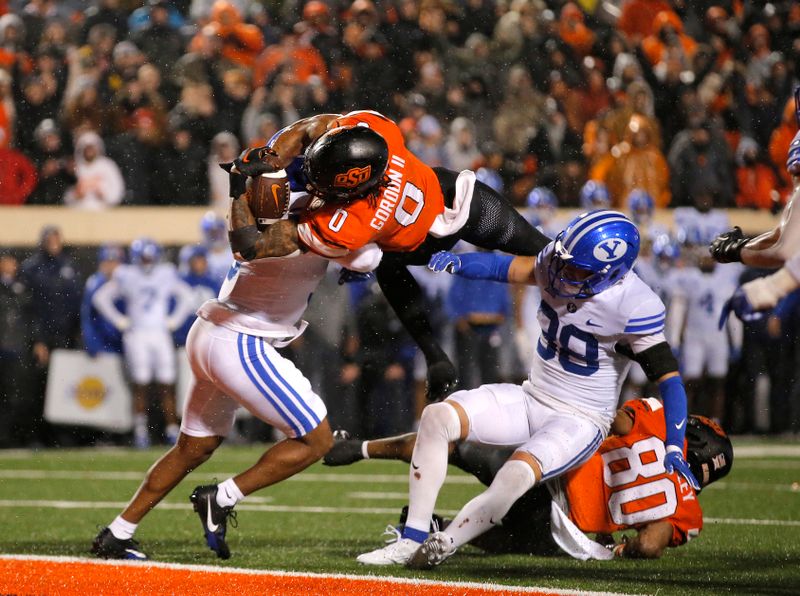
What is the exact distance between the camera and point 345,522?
6039 mm

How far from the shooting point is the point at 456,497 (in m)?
7.00

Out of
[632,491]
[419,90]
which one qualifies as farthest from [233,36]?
[632,491]

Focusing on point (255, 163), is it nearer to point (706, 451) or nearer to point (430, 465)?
point (430, 465)

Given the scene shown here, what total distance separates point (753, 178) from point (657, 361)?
663 centimetres

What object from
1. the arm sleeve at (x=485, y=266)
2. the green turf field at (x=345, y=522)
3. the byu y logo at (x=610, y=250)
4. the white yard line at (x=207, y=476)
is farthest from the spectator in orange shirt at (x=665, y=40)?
the byu y logo at (x=610, y=250)

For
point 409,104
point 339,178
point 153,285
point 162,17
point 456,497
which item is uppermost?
point 162,17

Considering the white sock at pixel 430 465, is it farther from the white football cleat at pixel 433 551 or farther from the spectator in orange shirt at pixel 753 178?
the spectator in orange shirt at pixel 753 178

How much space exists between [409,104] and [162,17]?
2.15m

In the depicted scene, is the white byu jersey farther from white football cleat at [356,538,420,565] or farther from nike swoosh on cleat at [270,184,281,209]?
nike swoosh on cleat at [270,184,281,209]

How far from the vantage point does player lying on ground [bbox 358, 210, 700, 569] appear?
4453 mm

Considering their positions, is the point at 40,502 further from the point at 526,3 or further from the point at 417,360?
the point at 526,3

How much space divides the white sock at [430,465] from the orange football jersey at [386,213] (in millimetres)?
639

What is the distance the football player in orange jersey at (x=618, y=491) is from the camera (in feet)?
15.7

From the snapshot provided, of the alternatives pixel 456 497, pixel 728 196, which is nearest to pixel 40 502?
pixel 456 497
